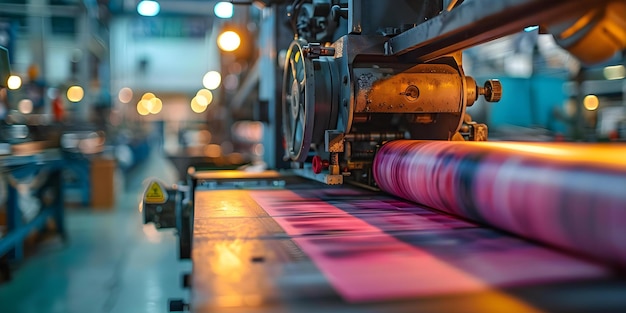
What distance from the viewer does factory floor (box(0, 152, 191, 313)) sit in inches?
125

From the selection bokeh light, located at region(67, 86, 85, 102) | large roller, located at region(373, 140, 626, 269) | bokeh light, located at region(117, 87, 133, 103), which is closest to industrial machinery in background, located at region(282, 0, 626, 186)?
large roller, located at region(373, 140, 626, 269)

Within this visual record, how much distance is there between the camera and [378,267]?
3.51 ft

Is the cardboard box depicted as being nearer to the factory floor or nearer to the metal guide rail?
the factory floor

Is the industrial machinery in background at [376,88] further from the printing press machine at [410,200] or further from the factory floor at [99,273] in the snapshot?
the factory floor at [99,273]

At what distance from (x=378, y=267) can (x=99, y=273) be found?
3.28 metres

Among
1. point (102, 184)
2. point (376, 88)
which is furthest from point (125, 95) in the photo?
point (376, 88)

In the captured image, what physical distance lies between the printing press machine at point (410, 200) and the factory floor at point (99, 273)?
1011 mm

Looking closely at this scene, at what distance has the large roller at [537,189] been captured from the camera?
1024 mm

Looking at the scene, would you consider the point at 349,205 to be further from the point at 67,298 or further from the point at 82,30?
the point at 82,30

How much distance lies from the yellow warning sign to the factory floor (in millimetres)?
906

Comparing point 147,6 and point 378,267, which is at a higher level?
point 147,6

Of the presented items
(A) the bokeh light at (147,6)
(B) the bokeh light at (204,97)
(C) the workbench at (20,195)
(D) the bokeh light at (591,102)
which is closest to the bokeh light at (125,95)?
(B) the bokeh light at (204,97)

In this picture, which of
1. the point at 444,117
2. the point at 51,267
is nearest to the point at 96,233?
the point at 51,267

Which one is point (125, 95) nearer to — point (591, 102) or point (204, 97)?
point (204, 97)
